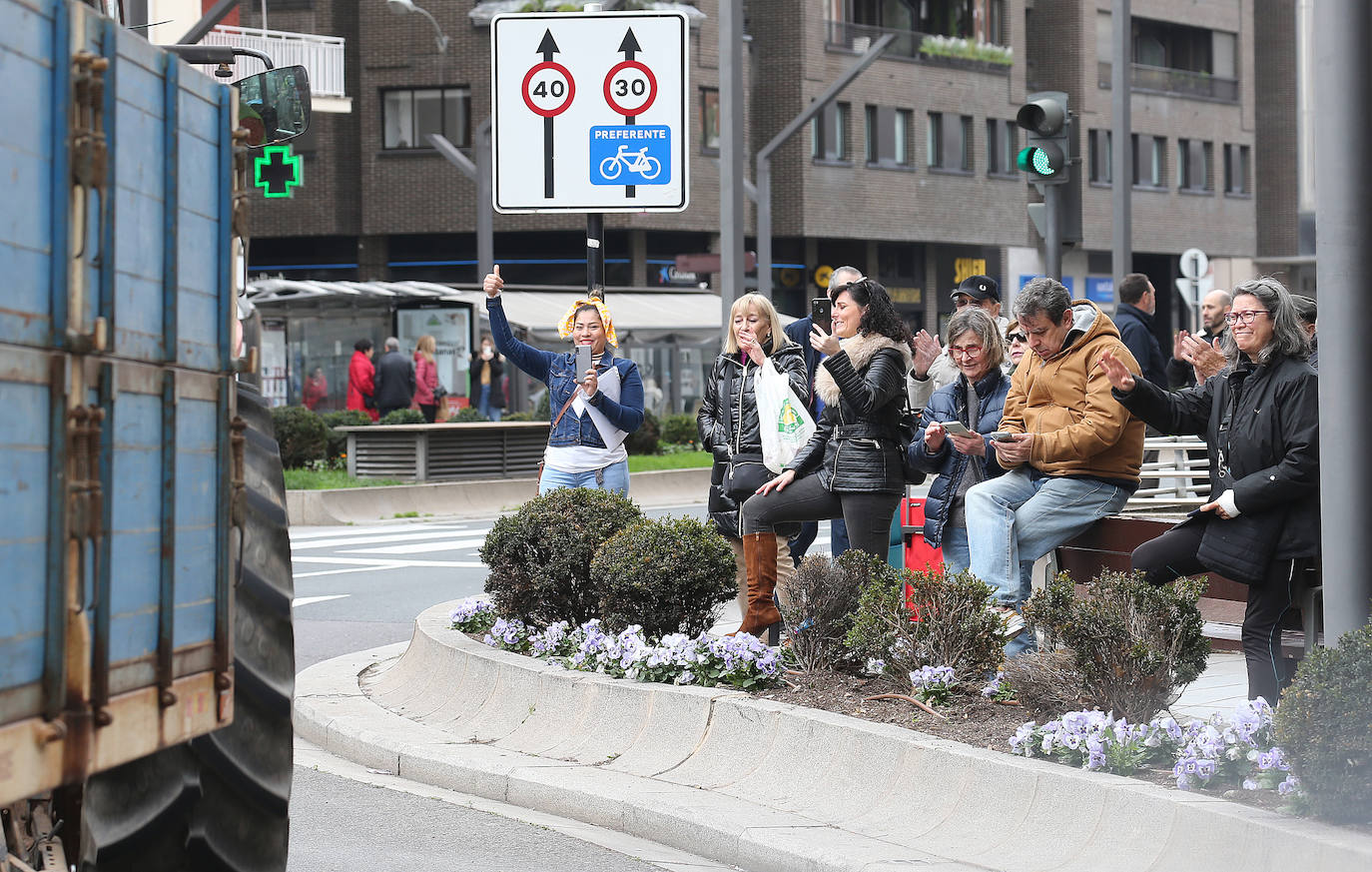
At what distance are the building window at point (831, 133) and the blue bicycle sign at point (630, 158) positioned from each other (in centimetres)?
3946

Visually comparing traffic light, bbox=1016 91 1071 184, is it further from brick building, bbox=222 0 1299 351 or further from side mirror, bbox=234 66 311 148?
brick building, bbox=222 0 1299 351

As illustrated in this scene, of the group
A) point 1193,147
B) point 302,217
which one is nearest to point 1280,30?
point 1193,147

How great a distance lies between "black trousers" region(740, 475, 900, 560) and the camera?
8.54 metres

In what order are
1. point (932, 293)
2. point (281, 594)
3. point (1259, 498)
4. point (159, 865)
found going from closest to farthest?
point (159, 865) < point (281, 594) < point (1259, 498) < point (932, 293)

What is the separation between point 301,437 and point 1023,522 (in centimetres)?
1768

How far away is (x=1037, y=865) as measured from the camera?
546 cm

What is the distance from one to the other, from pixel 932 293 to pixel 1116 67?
1438 inches

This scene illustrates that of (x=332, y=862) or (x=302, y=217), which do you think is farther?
(x=302, y=217)

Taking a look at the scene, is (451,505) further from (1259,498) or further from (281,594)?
(281,594)

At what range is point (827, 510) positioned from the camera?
28.5 ft

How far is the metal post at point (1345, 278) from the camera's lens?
18.3 feet

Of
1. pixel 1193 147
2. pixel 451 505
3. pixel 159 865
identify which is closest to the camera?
pixel 159 865

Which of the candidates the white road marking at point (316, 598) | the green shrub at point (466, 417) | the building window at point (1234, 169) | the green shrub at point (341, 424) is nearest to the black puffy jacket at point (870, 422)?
the white road marking at point (316, 598)

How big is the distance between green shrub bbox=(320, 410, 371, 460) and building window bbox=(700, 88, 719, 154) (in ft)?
67.2
